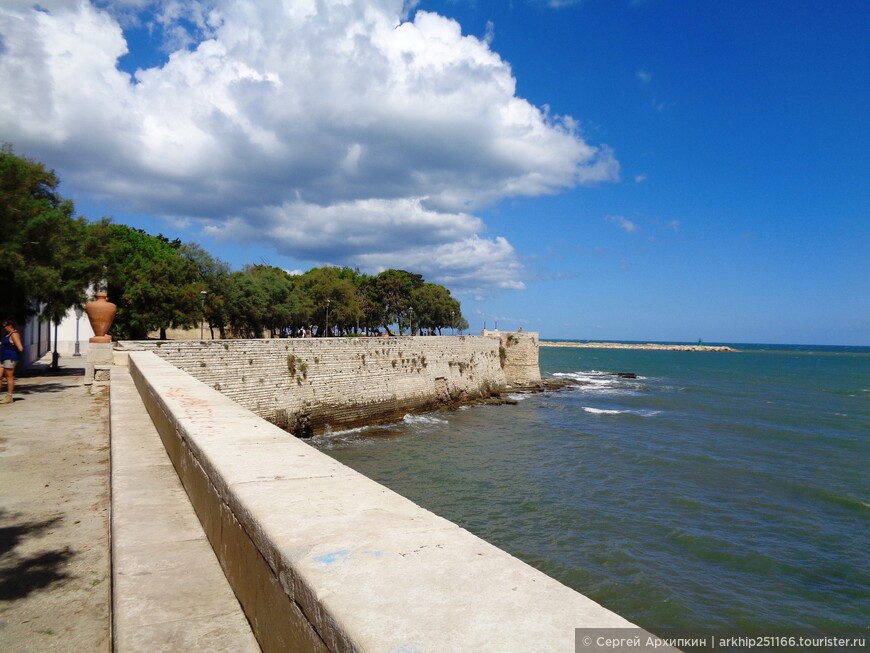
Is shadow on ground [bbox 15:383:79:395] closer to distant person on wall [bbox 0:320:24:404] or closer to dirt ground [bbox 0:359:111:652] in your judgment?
distant person on wall [bbox 0:320:24:404]

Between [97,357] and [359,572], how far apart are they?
13.7 metres

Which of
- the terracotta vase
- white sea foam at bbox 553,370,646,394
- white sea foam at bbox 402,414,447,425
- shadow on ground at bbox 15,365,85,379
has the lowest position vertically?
white sea foam at bbox 553,370,646,394

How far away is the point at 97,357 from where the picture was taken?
1294 cm

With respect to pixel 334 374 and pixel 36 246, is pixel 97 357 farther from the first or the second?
pixel 334 374

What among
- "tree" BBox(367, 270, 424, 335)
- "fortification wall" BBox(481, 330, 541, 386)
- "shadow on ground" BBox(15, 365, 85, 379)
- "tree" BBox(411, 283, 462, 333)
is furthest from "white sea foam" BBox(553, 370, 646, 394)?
"shadow on ground" BBox(15, 365, 85, 379)

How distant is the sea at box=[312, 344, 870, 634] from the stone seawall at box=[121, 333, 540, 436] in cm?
114

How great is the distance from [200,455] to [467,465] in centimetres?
1399

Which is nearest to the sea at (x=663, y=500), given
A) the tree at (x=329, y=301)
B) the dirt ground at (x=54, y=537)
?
the dirt ground at (x=54, y=537)

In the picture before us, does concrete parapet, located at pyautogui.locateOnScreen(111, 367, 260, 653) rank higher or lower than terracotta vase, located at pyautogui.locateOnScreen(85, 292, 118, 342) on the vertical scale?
lower

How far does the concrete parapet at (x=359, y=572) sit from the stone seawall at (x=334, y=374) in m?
12.5

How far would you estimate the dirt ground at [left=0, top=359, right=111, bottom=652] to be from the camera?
9.41 ft

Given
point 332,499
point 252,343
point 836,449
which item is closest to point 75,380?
point 252,343

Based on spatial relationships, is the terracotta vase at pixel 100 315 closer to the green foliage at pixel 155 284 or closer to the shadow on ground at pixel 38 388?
the shadow on ground at pixel 38 388

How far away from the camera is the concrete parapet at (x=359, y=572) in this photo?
4.46 ft
